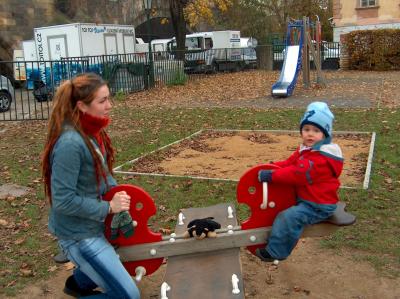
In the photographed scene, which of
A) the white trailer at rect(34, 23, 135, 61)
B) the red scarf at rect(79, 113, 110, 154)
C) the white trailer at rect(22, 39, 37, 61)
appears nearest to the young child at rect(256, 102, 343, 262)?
the red scarf at rect(79, 113, 110, 154)

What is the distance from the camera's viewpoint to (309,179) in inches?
126

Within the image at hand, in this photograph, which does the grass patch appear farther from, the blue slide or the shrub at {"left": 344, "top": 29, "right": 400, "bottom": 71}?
the shrub at {"left": 344, "top": 29, "right": 400, "bottom": 71}

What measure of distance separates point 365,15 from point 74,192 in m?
31.9

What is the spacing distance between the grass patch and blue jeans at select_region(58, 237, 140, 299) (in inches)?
53.5

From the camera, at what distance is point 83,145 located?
2809 millimetres

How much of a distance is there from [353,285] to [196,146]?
15.9ft

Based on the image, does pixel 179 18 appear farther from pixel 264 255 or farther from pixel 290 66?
pixel 264 255

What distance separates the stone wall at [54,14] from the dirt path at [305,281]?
24110 millimetres

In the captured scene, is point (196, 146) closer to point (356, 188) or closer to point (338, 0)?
point (356, 188)

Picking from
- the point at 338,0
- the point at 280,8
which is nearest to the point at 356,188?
the point at 338,0

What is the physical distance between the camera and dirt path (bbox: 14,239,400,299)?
3.59m

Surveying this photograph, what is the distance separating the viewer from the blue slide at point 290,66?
1505 cm

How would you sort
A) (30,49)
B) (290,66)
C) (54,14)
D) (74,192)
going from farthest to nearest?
(54,14)
(30,49)
(290,66)
(74,192)

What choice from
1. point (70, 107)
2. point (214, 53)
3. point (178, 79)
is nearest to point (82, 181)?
point (70, 107)
